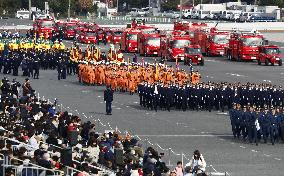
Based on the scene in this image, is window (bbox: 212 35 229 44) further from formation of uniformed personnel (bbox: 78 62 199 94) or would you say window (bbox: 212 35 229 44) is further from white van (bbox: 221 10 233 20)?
white van (bbox: 221 10 233 20)

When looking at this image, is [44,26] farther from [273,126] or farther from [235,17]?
[273,126]

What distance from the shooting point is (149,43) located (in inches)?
3597

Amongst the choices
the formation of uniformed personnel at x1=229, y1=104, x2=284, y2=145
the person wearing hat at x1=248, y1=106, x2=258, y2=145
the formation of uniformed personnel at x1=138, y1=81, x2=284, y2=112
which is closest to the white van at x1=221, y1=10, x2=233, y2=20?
the formation of uniformed personnel at x1=138, y1=81, x2=284, y2=112

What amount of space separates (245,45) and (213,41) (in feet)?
22.3

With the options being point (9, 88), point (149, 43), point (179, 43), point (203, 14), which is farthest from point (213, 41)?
point (203, 14)

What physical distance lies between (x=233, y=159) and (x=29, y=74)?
112ft

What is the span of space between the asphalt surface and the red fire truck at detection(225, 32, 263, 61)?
1224 cm

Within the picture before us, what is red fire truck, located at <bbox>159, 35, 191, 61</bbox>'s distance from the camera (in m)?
84.6

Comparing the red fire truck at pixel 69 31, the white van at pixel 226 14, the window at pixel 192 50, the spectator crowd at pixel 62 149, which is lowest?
the white van at pixel 226 14

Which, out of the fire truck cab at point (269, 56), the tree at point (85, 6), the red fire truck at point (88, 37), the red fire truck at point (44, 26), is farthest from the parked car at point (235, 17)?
the fire truck cab at point (269, 56)

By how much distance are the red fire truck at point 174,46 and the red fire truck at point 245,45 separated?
10.8 ft

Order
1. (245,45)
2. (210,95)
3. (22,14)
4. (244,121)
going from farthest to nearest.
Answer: (22,14) < (245,45) < (210,95) < (244,121)

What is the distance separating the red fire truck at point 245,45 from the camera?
8538cm

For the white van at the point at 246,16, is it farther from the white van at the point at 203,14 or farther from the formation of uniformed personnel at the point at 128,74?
the formation of uniformed personnel at the point at 128,74
